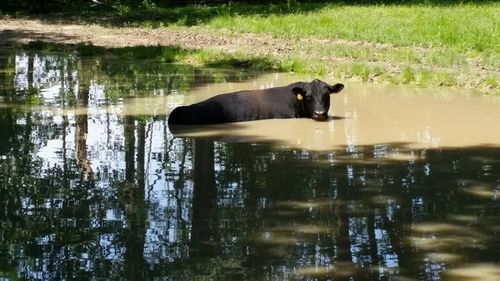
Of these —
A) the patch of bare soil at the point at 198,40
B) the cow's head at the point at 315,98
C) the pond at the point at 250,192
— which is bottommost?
the pond at the point at 250,192

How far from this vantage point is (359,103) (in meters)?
13.5

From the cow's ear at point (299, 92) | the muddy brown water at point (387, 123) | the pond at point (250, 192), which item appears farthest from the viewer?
the cow's ear at point (299, 92)

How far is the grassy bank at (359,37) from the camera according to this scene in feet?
53.4

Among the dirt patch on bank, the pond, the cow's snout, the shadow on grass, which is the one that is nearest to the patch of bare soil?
the dirt patch on bank

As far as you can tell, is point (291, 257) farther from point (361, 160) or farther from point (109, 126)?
point (109, 126)

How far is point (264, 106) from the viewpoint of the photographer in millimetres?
12414

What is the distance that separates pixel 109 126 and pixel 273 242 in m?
5.06

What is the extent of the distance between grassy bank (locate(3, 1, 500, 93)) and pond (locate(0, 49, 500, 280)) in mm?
2659

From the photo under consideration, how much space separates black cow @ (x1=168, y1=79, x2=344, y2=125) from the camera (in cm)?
1188

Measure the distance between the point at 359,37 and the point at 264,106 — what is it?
9.35 m

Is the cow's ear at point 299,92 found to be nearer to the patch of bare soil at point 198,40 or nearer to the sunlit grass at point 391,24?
the patch of bare soil at point 198,40

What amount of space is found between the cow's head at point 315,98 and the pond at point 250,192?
0.26 m

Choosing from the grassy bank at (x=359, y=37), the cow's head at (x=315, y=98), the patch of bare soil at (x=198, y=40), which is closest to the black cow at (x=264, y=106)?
the cow's head at (x=315, y=98)

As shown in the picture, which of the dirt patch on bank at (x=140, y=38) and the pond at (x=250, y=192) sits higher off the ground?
the dirt patch on bank at (x=140, y=38)
